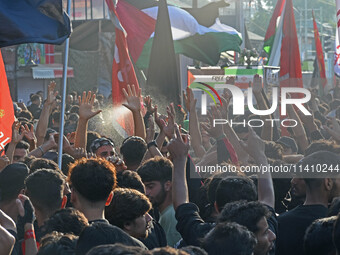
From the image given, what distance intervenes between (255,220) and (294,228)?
1.05 metres

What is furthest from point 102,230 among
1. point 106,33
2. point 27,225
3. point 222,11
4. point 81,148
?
point 222,11

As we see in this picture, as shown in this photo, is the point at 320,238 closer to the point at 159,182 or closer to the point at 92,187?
the point at 92,187

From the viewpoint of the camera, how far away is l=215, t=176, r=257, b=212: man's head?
188 inches

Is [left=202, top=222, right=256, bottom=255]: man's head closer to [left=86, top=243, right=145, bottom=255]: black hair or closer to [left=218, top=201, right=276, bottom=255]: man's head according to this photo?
[left=218, top=201, right=276, bottom=255]: man's head

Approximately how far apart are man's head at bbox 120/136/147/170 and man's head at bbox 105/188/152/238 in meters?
2.29

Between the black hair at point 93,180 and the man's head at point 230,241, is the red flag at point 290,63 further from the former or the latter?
the man's head at point 230,241

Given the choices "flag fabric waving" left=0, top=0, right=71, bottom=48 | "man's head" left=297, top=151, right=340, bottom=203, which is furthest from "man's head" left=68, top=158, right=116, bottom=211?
"flag fabric waving" left=0, top=0, right=71, bottom=48

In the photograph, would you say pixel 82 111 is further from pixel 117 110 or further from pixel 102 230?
pixel 102 230

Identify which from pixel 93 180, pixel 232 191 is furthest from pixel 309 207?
pixel 93 180

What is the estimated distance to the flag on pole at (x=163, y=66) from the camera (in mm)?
10430

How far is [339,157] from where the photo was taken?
604 cm

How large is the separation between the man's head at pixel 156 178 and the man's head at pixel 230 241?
6.53 ft

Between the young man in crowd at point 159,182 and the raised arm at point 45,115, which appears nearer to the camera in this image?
the young man in crowd at point 159,182

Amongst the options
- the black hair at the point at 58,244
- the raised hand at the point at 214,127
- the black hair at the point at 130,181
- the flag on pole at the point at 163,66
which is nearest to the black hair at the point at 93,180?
the black hair at the point at 130,181
